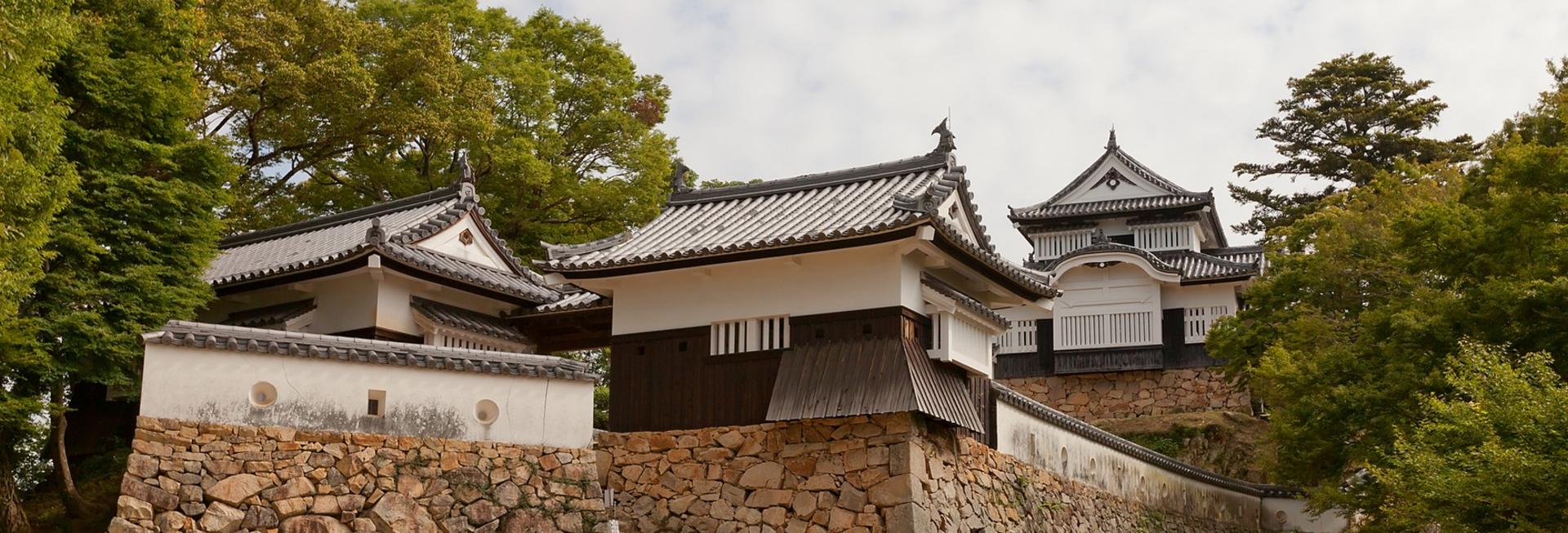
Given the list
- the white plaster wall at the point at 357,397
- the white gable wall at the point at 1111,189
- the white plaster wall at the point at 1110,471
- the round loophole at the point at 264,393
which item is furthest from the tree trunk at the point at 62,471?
the white gable wall at the point at 1111,189

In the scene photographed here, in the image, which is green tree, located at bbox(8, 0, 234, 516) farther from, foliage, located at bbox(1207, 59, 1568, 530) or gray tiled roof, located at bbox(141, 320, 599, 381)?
foliage, located at bbox(1207, 59, 1568, 530)

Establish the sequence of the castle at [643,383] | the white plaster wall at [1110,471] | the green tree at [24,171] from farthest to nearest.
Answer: the white plaster wall at [1110,471], the castle at [643,383], the green tree at [24,171]

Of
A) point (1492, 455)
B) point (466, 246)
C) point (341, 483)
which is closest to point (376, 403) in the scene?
point (341, 483)

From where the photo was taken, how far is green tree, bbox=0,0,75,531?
49.0 ft

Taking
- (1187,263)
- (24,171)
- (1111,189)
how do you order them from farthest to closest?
(1111,189)
(1187,263)
(24,171)

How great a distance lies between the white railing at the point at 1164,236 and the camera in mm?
37469

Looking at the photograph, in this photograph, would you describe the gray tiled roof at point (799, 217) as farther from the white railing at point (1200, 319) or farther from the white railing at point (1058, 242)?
the white railing at point (1058, 242)

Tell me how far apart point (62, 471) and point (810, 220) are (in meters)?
9.99

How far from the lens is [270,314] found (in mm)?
22656

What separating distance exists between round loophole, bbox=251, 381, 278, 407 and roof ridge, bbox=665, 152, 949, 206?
8.00 m

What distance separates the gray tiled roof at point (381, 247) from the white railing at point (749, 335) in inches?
192

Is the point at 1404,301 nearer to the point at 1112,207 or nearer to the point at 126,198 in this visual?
the point at 1112,207

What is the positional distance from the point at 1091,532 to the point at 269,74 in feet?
60.8

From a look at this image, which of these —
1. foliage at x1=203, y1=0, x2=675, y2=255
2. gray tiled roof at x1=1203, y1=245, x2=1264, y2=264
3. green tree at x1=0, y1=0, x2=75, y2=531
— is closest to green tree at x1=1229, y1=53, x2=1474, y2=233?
gray tiled roof at x1=1203, y1=245, x2=1264, y2=264
